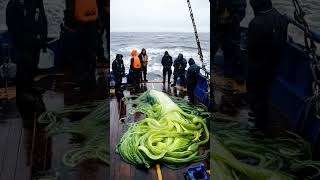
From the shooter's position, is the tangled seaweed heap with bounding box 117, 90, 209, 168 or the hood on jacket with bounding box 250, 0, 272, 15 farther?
the tangled seaweed heap with bounding box 117, 90, 209, 168

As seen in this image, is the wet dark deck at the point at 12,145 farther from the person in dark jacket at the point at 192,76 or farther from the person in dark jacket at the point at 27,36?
the person in dark jacket at the point at 192,76

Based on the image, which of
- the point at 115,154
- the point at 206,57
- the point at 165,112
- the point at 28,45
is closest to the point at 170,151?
the point at 115,154

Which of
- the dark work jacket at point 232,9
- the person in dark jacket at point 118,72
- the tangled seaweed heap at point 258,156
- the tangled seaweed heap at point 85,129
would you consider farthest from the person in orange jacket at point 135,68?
the dark work jacket at point 232,9

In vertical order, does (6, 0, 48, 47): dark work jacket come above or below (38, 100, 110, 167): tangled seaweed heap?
above

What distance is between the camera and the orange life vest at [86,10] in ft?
15.1

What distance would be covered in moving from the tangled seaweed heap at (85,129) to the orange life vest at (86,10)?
108cm

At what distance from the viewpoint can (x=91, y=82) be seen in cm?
480

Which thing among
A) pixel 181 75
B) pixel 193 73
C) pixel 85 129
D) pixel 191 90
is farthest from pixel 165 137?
pixel 181 75

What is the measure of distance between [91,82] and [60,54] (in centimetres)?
52

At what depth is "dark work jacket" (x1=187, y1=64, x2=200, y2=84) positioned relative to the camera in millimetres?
11680

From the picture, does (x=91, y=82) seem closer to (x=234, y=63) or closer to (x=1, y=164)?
(x=1, y=164)

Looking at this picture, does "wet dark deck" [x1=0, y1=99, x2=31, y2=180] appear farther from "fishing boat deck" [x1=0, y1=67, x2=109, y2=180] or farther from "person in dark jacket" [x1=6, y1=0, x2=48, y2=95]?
"person in dark jacket" [x1=6, y1=0, x2=48, y2=95]

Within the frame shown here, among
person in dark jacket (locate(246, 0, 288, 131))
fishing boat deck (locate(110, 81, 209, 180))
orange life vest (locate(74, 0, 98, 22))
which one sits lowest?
fishing boat deck (locate(110, 81, 209, 180))

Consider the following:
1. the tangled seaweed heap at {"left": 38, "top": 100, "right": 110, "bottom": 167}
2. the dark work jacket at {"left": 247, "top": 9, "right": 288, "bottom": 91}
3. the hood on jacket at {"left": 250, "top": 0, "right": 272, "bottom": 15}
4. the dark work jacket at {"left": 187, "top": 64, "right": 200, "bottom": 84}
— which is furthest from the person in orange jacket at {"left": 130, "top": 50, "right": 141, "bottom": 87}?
the hood on jacket at {"left": 250, "top": 0, "right": 272, "bottom": 15}
